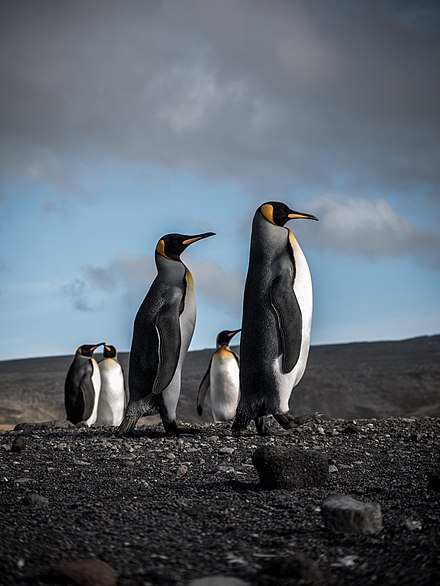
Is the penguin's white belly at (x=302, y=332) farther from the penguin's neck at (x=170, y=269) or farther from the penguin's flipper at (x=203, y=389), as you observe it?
the penguin's flipper at (x=203, y=389)

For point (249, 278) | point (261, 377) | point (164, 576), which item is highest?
point (249, 278)

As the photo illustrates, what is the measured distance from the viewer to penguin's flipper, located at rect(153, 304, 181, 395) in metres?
6.76

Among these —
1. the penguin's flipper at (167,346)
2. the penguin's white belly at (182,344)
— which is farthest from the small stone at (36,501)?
the penguin's white belly at (182,344)

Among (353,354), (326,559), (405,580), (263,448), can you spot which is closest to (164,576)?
(326,559)

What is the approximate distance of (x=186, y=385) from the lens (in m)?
25.0

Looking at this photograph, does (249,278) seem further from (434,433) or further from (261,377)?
(434,433)

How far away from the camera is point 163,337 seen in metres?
6.85

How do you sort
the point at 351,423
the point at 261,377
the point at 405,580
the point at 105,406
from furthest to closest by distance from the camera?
the point at 105,406 → the point at 351,423 → the point at 261,377 → the point at 405,580

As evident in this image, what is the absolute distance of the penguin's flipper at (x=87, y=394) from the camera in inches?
476

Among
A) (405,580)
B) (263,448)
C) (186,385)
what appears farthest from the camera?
(186,385)

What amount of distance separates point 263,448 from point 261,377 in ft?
7.22

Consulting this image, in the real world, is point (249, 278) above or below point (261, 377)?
above

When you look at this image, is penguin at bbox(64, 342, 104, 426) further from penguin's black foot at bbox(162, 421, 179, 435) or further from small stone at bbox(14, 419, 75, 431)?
penguin's black foot at bbox(162, 421, 179, 435)

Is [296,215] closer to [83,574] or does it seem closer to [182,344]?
[182,344]
